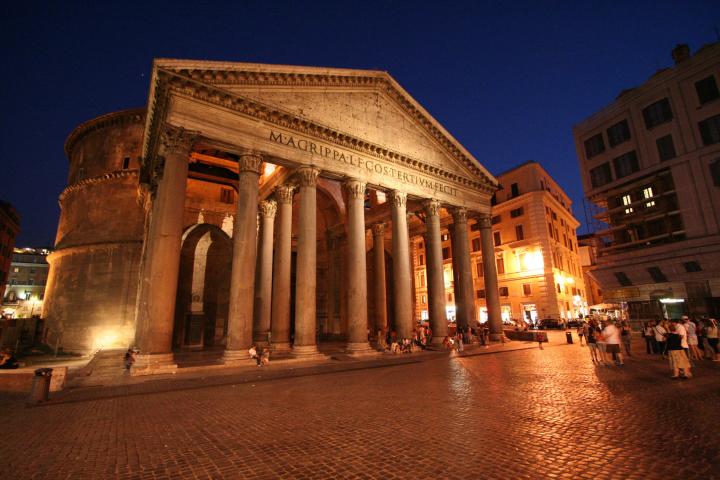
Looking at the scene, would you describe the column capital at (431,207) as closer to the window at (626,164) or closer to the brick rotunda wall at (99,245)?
the window at (626,164)

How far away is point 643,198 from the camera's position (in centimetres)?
2812

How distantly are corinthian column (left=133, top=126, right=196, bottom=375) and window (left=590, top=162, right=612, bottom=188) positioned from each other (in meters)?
32.8

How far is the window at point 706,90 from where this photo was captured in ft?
79.2

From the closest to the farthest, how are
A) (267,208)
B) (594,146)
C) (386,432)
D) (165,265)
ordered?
1. (386,432)
2. (165,265)
3. (267,208)
4. (594,146)

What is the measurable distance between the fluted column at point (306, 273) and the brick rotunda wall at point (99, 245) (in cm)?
1470

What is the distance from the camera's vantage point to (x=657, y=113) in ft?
88.3

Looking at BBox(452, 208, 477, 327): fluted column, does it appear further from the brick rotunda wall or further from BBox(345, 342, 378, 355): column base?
the brick rotunda wall

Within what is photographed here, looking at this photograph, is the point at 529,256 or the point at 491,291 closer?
the point at 491,291

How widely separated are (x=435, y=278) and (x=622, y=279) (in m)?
20.1

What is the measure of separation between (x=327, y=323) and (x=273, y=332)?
9567mm

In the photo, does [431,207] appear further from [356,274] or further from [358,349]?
[358,349]

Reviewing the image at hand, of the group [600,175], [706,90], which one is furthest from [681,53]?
[600,175]

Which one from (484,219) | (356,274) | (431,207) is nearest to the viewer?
(356,274)

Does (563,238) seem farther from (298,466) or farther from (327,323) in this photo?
(298,466)
